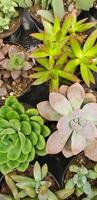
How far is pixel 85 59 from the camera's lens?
5.73 ft

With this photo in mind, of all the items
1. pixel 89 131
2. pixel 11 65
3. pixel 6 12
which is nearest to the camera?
pixel 89 131

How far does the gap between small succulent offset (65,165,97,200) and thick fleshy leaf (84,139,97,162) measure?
4 cm

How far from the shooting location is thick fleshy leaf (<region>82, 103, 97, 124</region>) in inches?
61.2

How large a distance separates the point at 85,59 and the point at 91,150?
1.18 ft

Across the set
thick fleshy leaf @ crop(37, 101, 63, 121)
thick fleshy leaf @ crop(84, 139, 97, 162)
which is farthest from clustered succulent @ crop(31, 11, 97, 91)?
thick fleshy leaf @ crop(84, 139, 97, 162)

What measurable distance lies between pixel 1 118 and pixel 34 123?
0.37ft

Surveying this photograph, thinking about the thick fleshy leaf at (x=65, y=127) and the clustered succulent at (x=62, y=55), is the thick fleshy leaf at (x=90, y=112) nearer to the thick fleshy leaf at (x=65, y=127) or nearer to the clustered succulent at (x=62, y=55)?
the thick fleshy leaf at (x=65, y=127)

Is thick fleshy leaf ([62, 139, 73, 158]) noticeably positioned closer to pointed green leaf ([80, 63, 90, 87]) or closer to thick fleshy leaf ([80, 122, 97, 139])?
thick fleshy leaf ([80, 122, 97, 139])

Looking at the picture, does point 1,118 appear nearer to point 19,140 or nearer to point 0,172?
point 19,140

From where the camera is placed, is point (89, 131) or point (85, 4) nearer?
point (89, 131)

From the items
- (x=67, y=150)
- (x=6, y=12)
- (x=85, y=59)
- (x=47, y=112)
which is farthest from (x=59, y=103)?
(x=6, y=12)

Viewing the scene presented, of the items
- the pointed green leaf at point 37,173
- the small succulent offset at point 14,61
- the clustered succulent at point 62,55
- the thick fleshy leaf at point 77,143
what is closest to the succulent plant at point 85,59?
the clustered succulent at point 62,55

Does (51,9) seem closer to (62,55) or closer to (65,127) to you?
(62,55)

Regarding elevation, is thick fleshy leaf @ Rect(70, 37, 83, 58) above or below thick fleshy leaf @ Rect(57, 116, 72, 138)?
above
